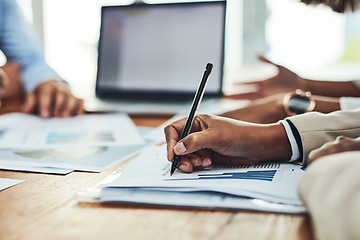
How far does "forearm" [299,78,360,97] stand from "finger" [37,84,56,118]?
85cm

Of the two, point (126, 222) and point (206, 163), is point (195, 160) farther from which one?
point (126, 222)

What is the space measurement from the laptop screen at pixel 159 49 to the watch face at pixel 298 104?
1.50ft

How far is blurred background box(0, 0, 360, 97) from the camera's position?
4.14m

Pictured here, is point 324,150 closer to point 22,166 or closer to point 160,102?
point 22,166

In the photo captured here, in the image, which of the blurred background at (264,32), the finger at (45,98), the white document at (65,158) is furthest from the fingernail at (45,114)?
the blurred background at (264,32)

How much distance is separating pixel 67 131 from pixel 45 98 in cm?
34

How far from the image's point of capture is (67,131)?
1005 mm

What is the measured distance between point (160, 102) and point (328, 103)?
0.61 metres

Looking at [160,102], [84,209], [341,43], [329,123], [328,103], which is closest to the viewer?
[84,209]

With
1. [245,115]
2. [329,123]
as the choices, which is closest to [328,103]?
[245,115]

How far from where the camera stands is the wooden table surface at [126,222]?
0.41 metres

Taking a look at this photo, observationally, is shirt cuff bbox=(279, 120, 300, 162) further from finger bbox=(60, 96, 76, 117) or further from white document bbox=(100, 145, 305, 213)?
finger bbox=(60, 96, 76, 117)

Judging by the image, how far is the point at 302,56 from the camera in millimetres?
4434

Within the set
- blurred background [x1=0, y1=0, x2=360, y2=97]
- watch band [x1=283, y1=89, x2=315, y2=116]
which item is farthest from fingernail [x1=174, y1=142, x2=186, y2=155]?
blurred background [x1=0, y1=0, x2=360, y2=97]
